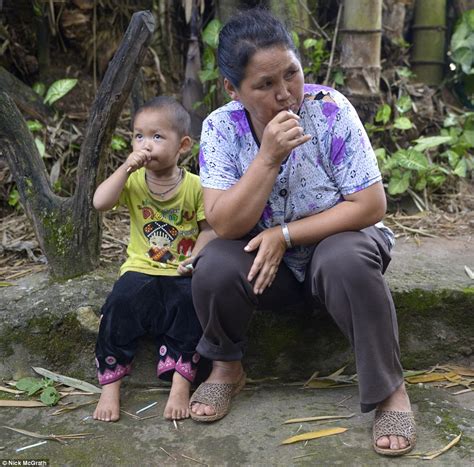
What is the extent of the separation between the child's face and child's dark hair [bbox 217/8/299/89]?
423 millimetres

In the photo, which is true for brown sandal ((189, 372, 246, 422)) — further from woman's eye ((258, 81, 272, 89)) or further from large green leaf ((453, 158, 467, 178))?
→ large green leaf ((453, 158, 467, 178))

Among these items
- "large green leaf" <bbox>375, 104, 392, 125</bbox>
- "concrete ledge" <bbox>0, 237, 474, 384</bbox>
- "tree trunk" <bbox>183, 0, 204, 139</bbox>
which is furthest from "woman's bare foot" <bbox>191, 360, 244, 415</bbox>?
"large green leaf" <bbox>375, 104, 392, 125</bbox>

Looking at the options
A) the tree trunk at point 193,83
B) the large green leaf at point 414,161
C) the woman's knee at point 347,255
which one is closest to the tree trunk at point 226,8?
the tree trunk at point 193,83

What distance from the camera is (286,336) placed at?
109 inches

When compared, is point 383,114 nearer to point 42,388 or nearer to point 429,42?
point 429,42

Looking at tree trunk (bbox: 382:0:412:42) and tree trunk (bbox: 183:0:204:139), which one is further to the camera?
tree trunk (bbox: 382:0:412:42)

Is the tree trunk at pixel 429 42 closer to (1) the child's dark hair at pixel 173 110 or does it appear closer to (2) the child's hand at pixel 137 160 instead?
(1) the child's dark hair at pixel 173 110

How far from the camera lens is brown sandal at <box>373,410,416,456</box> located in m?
2.15

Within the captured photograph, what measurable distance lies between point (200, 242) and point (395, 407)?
0.95 metres

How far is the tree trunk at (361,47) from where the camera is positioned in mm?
3998

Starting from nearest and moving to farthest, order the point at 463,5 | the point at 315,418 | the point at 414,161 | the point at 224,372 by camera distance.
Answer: the point at 315,418, the point at 224,372, the point at 414,161, the point at 463,5

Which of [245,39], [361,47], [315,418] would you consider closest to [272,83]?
[245,39]

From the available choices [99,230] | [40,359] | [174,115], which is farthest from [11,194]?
[174,115]

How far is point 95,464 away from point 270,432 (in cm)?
59
